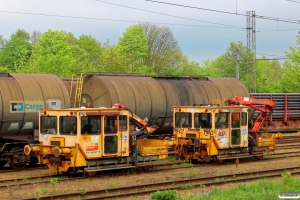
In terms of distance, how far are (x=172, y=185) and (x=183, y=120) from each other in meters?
5.51

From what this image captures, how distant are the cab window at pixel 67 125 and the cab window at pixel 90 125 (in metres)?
0.27

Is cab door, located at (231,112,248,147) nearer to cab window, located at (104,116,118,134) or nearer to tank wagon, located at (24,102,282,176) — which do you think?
tank wagon, located at (24,102,282,176)

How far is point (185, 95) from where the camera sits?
24.2 m

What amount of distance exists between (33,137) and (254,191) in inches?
367

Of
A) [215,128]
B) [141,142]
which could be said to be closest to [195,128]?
[215,128]

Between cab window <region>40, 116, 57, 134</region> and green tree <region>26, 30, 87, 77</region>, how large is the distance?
31510 millimetres

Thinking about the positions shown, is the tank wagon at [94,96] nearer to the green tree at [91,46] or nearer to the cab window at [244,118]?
the cab window at [244,118]

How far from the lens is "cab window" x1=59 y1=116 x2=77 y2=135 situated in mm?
16266

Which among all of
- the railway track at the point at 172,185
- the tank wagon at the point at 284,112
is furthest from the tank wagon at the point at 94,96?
the tank wagon at the point at 284,112

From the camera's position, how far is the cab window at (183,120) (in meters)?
19.9

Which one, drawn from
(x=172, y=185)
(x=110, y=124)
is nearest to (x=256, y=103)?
(x=110, y=124)

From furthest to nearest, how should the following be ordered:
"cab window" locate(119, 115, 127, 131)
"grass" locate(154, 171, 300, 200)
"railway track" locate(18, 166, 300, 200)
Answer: "cab window" locate(119, 115, 127, 131), "railway track" locate(18, 166, 300, 200), "grass" locate(154, 171, 300, 200)

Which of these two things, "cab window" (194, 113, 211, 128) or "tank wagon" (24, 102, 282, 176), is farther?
"cab window" (194, 113, 211, 128)

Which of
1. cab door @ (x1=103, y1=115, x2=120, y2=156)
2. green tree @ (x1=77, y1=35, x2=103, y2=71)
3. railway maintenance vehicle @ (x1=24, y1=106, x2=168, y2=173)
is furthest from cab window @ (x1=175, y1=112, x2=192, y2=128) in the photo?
green tree @ (x1=77, y1=35, x2=103, y2=71)
